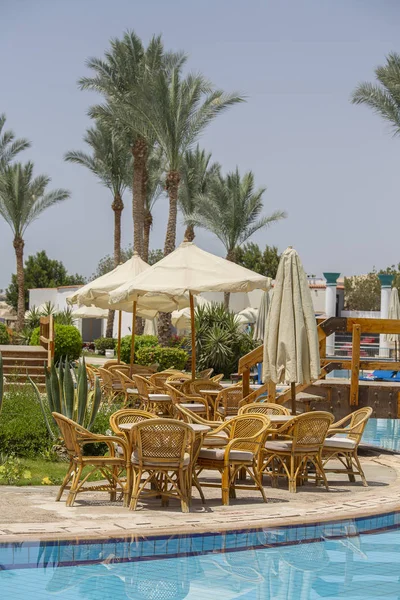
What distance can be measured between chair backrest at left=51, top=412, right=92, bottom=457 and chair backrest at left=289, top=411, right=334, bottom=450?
7.74 ft

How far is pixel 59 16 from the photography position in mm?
20219

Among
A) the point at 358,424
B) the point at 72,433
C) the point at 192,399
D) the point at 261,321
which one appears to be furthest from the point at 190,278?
the point at 261,321

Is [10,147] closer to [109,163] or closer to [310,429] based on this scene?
[109,163]

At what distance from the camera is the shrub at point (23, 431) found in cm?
1109

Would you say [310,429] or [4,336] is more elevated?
[4,336]

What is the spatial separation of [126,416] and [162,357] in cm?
1552

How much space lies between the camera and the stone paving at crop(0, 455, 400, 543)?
7.02m

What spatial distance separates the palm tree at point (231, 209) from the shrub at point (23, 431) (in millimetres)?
29869

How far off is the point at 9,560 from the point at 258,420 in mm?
3702

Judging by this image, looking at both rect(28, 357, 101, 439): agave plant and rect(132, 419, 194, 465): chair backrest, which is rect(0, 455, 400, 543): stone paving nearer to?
rect(132, 419, 194, 465): chair backrest

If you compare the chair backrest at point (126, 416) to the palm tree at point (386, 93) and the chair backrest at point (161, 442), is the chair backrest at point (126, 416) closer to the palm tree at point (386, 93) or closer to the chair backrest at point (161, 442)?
the chair backrest at point (161, 442)

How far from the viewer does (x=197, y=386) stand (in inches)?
549

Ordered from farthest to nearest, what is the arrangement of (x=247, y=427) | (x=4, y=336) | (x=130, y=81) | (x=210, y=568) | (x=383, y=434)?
1. (x=130, y=81)
2. (x=4, y=336)
3. (x=383, y=434)
4. (x=247, y=427)
5. (x=210, y=568)

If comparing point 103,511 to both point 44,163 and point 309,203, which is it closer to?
point 309,203
